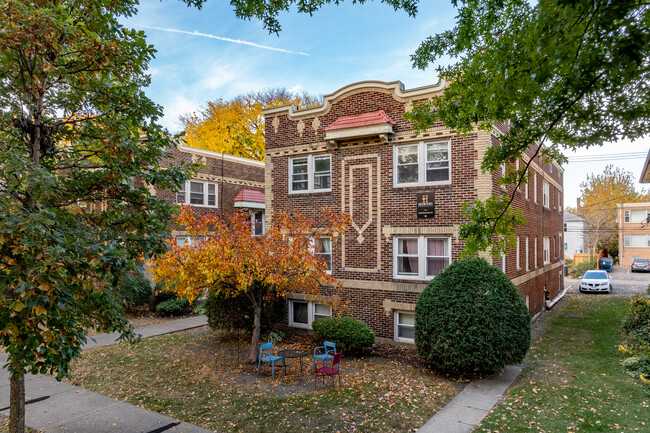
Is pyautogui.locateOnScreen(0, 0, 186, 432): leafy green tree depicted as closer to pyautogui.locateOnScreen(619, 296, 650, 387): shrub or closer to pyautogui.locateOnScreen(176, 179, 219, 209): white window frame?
pyautogui.locateOnScreen(619, 296, 650, 387): shrub

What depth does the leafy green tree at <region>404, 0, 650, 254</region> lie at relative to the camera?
334cm

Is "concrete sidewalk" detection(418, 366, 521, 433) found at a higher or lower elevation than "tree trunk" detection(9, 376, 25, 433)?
lower

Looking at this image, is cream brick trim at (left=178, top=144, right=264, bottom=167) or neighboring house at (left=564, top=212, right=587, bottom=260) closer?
cream brick trim at (left=178, top=144, right=264, bottom=167)

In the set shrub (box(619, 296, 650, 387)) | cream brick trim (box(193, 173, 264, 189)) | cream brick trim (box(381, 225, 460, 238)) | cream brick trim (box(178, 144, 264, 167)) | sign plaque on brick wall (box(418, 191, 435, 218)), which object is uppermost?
cream brick trim (box(178, 144, 264, 167))

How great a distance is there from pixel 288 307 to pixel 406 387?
24.1ft

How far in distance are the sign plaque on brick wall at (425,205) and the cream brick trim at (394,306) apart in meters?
3.02

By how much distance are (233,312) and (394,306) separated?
553cm

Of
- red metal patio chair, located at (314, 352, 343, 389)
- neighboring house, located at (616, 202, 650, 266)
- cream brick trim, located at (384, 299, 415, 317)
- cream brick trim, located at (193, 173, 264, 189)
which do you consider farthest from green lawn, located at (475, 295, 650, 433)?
neighboring house, located at (616, 202, 650, 266)

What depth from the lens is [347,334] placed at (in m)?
12.5

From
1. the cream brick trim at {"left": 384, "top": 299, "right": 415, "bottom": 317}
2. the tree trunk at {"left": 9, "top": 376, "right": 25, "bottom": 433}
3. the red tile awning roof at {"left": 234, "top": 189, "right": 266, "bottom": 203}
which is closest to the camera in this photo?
the tree trunk at {"left": 9, "top": 376, "right": 25, "bottom": 433}

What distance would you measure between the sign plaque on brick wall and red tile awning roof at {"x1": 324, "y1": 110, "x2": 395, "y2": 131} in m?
2.72

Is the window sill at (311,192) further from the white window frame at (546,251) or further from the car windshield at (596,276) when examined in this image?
the car windshield at (596,276)

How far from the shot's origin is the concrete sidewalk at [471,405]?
25.4ft

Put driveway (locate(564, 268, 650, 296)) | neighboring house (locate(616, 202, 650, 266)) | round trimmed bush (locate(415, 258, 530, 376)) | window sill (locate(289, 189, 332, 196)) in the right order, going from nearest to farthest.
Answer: round trimmed bush (locate(415, 258, 530, 376)) < window sill (locate(289, 189, 332, 196)) < driveway (locate(564, 268, 650, 296)) < neighboring house (locate(616, 202, 650, 266))
